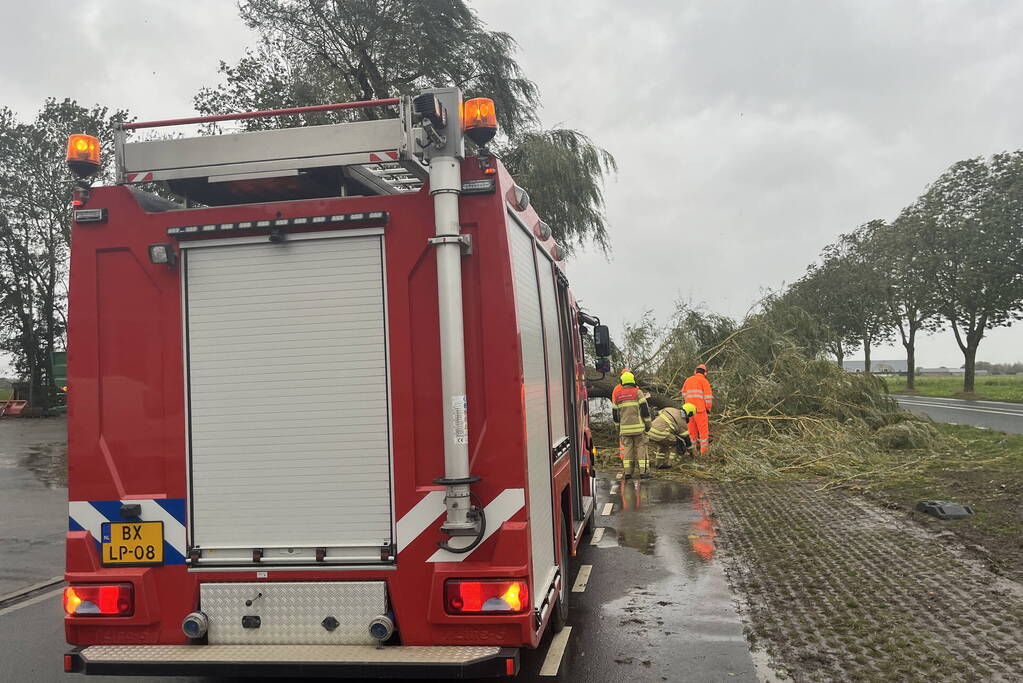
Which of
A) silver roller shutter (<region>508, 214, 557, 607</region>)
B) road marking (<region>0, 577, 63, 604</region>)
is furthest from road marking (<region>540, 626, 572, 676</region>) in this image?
road marking (<region>0, 577, 63, 604</region>)

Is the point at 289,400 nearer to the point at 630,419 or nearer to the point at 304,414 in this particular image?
the point at 304,414

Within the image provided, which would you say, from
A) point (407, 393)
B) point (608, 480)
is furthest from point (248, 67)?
point (407, 393)

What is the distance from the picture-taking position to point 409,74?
69.6 ft

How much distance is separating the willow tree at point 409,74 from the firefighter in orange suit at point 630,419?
9565mm

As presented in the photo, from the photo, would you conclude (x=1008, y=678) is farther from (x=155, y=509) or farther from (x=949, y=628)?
(x=155, y=509)

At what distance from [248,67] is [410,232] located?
20.1 m

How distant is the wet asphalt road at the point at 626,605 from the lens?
17.5 feet

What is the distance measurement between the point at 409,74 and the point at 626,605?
56.7 feet

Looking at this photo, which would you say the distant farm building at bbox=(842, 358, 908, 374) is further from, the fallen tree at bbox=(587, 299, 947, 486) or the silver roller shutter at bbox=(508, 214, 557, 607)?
the silver roller shutter at bbox=(508, 214, 557, 607)

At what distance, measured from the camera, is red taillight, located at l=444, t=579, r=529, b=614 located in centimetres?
407

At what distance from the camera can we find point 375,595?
4188mm

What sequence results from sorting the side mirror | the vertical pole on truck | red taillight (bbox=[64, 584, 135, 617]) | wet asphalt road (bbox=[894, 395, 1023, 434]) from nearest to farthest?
the vertical pole on truck
red taillight (bbox=[64, 584, 135, 617])
the side mirror
wet asphalt road (bbox=[894, 395, 1023, 434])

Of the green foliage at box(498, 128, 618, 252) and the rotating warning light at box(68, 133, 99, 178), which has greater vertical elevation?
the green foliage at box(498, 128, 618, 252)

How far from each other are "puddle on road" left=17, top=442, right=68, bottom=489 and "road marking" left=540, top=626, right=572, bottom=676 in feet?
42.1
